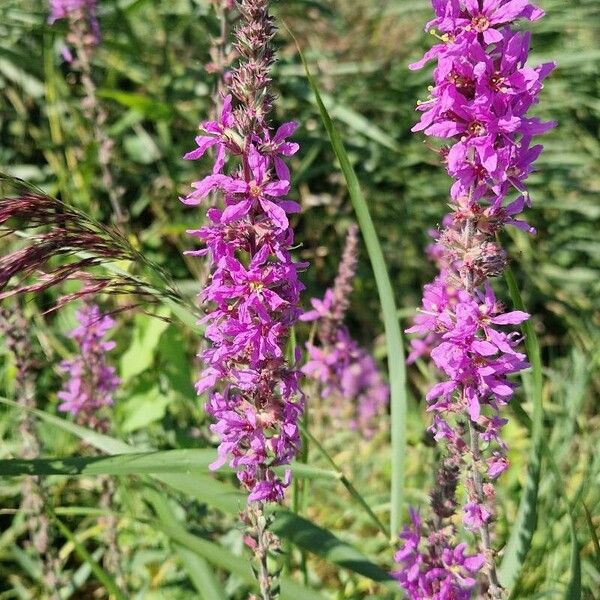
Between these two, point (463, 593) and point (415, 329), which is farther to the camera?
point (463, 593)

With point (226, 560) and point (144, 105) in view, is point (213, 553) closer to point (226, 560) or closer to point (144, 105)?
point (226, 560)

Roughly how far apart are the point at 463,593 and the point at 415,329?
59cm

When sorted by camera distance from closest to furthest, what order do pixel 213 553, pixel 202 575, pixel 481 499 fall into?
pixel 481 499 < pixel 213 553 < pixel 202 575

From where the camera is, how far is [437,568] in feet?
5.99

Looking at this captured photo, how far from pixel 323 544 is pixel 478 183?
87 centimetres

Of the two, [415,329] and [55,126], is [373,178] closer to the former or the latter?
[55,126]

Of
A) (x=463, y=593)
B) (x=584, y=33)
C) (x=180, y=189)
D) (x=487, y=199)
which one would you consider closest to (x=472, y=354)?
(x=487, y=199)

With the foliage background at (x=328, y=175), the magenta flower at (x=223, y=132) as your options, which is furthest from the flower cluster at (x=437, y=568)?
the foliage background at (x=328, y=175)

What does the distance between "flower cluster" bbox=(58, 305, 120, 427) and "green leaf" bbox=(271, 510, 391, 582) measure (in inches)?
38.2

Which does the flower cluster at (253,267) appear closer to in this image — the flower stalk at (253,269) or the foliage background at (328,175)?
the flower stalk at (253,269)

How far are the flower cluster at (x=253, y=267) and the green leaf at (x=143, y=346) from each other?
4.41 feet

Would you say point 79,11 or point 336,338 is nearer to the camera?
point 336,338

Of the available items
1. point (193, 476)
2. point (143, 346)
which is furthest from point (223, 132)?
point (143, 346)

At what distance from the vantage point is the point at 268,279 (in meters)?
1.53
